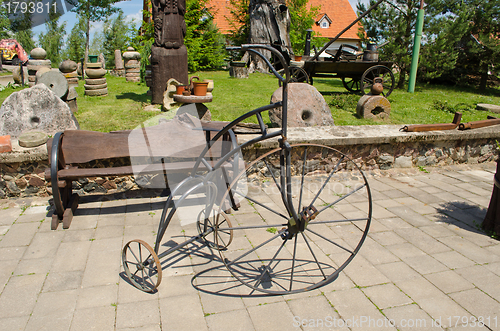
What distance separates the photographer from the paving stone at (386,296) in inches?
98.0

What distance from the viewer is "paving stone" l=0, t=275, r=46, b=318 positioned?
2.35 meters

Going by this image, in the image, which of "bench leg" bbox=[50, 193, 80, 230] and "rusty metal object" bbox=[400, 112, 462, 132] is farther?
"rusty metal object" bbox=[400, 112, 462, 132]

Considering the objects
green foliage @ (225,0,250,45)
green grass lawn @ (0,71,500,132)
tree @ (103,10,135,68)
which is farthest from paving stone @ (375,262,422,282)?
tree @ (103,10,135,68)

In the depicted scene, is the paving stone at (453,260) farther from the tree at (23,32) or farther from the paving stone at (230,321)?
the tree at (23,32)

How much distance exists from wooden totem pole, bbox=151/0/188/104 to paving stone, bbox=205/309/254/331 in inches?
244

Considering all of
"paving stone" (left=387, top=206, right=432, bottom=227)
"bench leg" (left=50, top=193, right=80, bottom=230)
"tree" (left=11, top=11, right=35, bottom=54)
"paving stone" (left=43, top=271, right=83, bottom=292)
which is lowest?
"paving stone" (left=43, top=271, right=83, bottom=292)

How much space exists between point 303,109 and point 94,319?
14.5 ft

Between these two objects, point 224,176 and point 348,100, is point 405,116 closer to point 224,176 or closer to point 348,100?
point 348,100

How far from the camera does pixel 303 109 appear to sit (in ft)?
19.0

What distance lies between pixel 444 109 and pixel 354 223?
6.26 m

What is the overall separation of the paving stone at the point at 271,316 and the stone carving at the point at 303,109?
361 cm

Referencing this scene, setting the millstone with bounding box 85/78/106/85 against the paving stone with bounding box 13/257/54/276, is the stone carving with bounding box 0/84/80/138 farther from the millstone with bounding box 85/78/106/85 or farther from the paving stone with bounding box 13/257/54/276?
the millstone with bounding box 85/78/106/85

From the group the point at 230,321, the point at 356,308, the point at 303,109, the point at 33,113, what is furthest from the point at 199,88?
the point at 356,308

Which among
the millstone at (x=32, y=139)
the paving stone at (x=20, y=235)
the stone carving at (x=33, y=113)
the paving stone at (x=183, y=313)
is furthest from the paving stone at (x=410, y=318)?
the stone carving at (x=33, y=113)
